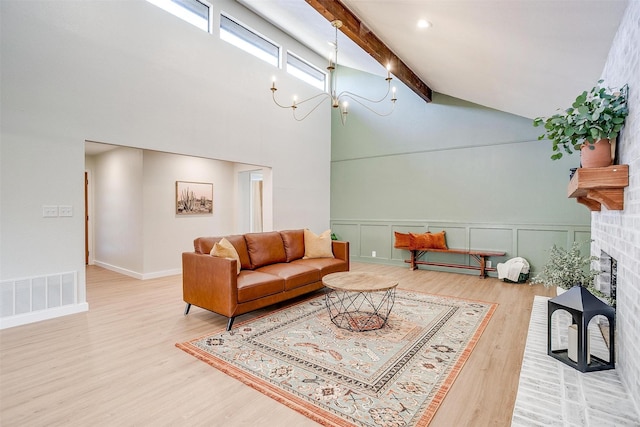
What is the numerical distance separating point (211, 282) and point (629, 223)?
332cm

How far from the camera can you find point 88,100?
379 cm

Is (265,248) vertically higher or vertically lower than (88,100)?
lower

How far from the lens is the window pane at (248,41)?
5426 millimetres

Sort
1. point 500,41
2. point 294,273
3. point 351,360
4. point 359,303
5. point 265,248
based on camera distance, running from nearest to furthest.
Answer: point 351,360, point 500,41, point 294,273, point 359,303, point 265,248

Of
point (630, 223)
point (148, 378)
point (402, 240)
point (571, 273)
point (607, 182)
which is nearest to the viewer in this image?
point (630, 223)

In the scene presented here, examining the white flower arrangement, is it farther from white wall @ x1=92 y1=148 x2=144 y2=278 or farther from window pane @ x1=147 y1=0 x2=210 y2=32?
white wall @ x1=92 y1=148 x2=144 y2=278

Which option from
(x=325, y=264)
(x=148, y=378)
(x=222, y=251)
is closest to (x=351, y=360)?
(x=148, y=378)

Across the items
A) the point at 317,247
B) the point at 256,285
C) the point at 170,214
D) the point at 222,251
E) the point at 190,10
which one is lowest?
the point at 256,285

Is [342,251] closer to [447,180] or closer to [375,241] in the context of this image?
[375,241]

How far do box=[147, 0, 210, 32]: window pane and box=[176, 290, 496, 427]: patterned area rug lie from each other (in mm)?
4597

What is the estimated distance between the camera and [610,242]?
2275mm

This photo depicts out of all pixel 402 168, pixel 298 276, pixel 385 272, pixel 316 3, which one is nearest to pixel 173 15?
pixel 316 3

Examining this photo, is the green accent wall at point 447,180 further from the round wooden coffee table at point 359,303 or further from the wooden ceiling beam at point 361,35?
the round wooden coffee table at point 359,303

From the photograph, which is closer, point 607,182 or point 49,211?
point 607,182
